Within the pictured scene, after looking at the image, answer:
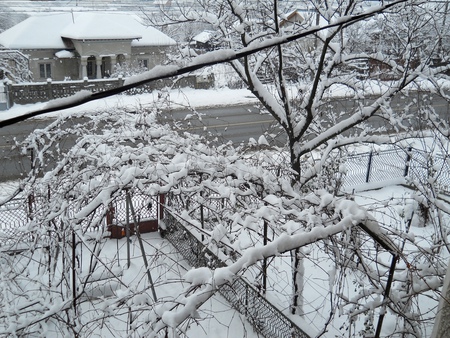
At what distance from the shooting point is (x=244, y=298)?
290 inches

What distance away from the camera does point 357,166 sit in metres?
15.2

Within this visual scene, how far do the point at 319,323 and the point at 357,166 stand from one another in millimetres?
8617

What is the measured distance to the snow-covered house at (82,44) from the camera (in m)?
27.7

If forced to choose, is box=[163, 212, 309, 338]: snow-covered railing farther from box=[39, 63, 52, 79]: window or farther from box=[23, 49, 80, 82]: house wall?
box=[39, 63, 52, 79]: window

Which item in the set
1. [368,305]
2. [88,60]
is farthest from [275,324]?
[88,60]

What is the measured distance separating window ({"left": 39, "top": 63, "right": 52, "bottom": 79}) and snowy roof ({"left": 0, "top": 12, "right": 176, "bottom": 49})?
1.23 meters

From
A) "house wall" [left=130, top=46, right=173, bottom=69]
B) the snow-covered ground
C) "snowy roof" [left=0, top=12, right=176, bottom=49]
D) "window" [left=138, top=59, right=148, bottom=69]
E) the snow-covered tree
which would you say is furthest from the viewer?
"window" [left=138, top=59, right=148, bottom=69]

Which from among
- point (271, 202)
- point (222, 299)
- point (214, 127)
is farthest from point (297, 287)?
point (214, 127)

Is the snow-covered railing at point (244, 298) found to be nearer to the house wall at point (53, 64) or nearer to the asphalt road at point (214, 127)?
the asphalt road at point (214, 127)

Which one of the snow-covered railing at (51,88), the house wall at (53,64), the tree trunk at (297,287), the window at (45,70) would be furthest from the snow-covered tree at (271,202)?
the window at (45,70)

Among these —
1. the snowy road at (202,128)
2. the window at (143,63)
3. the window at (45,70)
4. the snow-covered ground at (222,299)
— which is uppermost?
the window at (143,63)

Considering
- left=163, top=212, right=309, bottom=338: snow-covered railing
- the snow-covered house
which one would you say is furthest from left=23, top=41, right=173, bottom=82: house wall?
left=163, top=212, right=309, bottom=338: snow-covered railing

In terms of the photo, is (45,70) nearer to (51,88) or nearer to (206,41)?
(51,88)

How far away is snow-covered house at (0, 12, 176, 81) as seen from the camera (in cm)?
2772
